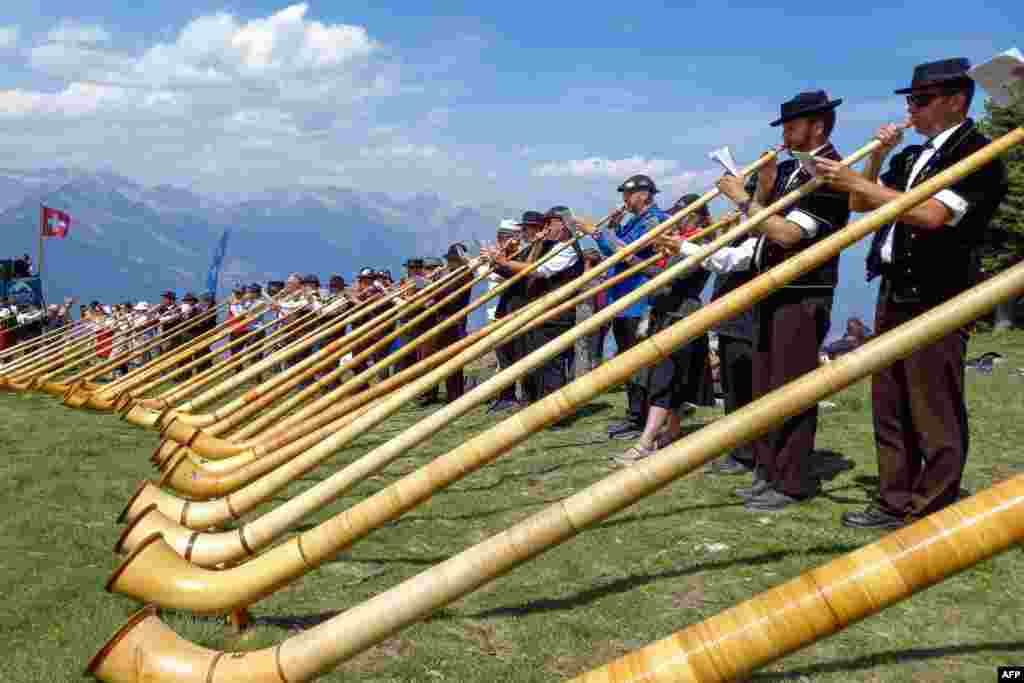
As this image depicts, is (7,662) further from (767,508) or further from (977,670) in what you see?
(767,508)

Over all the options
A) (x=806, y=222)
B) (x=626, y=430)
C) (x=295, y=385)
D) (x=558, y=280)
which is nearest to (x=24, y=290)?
(x=295, y=385)

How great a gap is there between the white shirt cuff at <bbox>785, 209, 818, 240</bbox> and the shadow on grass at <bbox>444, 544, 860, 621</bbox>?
1636 millimetres

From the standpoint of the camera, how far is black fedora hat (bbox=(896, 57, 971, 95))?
145 inches

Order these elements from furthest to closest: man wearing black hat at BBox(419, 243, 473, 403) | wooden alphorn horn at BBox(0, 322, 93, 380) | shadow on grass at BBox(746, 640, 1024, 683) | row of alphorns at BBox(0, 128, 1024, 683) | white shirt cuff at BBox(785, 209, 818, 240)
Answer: wooden alphorn horn at BBox(0, 322, 93, 380) < man wearing black hat at BBox(419, 243, 473, 403) < white shirt cuff at BBox(785, 209, 818, 240) < shadow on grass at BBox(746, 640, 1024, 683) < row of alphorns at BBox(0, 128, 1024, 683)

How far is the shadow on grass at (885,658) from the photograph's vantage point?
2.65m

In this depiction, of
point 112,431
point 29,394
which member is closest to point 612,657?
point 112,431

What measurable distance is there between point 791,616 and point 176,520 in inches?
120

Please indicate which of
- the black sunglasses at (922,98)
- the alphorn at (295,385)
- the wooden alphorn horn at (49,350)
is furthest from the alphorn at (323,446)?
the wooden alphorn horn at (49,350)

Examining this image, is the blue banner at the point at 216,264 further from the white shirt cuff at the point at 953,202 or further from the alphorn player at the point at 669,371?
the white shirt cuff at the point at 953,202

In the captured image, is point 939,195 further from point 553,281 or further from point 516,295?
point 516,295

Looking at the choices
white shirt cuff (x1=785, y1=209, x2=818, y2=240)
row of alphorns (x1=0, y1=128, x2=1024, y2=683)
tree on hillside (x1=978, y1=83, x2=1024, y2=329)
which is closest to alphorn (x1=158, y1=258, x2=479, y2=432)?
row of alphorns (x1=0, y1=128, x2=1024, y2=683)

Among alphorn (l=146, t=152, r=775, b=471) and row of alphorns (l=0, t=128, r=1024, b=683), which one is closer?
row of alphorns (l=0, t=128, r=1024, b=683)

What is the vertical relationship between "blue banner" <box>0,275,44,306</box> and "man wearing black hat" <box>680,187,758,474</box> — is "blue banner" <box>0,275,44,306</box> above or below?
A: below

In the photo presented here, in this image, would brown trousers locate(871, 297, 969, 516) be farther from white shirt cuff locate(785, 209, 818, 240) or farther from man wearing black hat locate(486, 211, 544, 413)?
man wearing black hat locate(486, 211, 544, 413)
